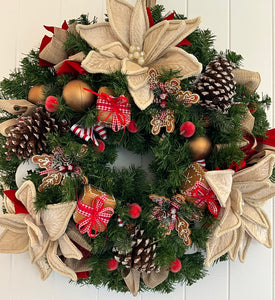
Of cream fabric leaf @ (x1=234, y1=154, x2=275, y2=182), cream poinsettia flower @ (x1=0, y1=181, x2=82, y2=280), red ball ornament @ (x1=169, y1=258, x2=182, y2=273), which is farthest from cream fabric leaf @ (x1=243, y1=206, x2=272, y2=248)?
cream poinsettia flower @ (x1=0, y1=181, x2=82, y2=280)

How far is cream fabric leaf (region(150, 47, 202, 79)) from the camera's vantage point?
70cm

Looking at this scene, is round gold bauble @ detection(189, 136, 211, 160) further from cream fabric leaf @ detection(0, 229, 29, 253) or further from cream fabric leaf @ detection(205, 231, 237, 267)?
cream fabric leaf @ detection(0, 229, 29, 253)

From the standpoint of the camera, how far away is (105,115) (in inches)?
26.8

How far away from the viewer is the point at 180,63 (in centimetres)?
71

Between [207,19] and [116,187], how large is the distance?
72cm

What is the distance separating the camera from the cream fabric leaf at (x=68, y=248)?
0.71 m

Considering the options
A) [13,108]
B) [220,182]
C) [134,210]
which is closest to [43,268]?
[134,210]

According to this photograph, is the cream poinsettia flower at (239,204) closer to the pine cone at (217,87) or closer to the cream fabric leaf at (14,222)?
the pine cone at (217,87)

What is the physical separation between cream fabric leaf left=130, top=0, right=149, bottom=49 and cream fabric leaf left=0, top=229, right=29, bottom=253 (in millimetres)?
650

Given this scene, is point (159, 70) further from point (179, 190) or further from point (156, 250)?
point (156, 250)

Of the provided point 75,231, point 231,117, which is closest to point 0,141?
point 75,231

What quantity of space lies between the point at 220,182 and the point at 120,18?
520mm

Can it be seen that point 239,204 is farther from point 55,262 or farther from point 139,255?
point 55,262

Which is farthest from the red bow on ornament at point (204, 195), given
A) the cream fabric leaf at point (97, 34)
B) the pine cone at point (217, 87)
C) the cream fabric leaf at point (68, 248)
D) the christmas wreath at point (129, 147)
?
the cream fabric leaf at point (97, 34)
